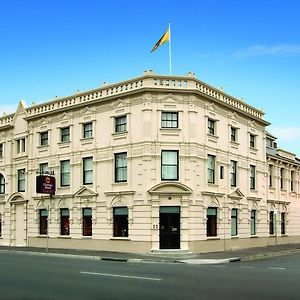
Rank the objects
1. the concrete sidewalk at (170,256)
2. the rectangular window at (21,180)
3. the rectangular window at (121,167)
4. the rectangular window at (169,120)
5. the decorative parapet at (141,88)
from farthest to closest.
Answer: the rectangular window at (21,180) < the rectangular window at (121,167) < the rectangular window at (169,120) < the decorative parapet at (141,88) < the concrete sidewalk at (170,256)

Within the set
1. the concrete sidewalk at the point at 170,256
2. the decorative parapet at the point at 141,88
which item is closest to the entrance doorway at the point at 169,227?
the concrete sidewalk at the point at 170,256

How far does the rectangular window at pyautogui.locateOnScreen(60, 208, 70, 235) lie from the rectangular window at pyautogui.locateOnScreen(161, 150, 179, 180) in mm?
8862

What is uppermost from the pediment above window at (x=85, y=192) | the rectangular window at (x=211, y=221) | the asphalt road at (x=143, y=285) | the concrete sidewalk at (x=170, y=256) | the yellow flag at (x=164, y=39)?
the yellow flag at (x=164, y=39)

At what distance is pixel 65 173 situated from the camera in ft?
124

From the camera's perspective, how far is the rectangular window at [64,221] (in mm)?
37375

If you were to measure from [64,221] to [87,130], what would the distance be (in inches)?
276

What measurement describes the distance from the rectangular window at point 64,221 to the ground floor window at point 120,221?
4.89m

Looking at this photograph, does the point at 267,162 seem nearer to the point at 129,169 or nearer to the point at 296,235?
the point at 296,235

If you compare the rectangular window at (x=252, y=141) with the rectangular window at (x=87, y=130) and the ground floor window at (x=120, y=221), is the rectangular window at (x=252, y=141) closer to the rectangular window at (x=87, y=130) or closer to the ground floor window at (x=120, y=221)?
the ground floor window at (x=120, y=221)

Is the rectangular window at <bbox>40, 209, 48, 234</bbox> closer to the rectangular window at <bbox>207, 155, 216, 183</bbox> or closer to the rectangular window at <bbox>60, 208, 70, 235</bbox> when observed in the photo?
the rectangular window at <bbox>60, 208, 70, 235</bbox>

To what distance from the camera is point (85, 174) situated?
36469 millimetres

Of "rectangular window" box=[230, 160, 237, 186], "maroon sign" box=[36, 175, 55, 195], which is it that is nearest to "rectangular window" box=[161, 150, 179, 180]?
"rectangular window" box=[230, 160, 237, 186]

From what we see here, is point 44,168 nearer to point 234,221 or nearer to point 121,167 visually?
point 121,167

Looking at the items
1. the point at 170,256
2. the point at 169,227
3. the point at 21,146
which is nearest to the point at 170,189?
the point at 169,227
